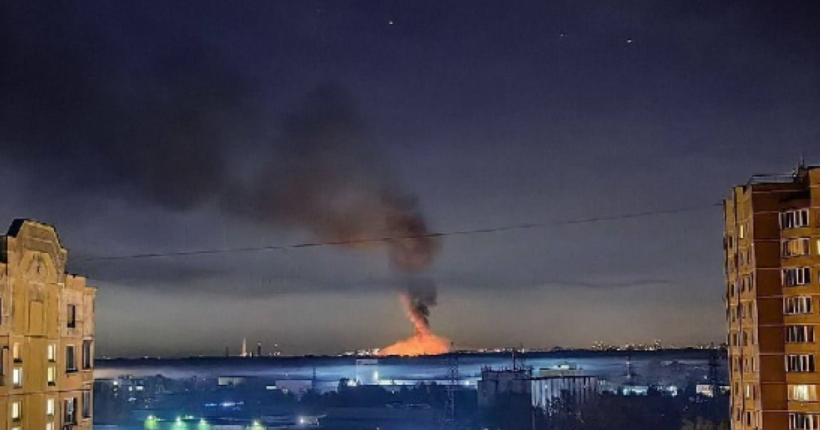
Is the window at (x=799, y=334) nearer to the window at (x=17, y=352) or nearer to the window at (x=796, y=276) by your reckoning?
the window at (x=796, y=276)

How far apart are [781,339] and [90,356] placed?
2636 cm

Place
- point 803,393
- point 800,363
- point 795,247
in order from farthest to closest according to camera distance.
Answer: point 795,247 → point 800,363 → point 803,393

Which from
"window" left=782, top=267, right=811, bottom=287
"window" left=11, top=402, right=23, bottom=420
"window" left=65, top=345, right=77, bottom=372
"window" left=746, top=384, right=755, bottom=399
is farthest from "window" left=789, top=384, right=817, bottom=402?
"window" left=11, top=402, right=23, bottom=420

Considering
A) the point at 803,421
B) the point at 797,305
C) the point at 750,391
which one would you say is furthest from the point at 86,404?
the point at 797,305

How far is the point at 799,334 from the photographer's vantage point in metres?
34.5

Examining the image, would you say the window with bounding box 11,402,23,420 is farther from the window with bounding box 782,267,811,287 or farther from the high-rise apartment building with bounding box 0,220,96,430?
the window with bounding box 782,267,811,287

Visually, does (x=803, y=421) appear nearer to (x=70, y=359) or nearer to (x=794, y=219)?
(x=794, y=219)

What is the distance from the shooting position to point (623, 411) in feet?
312

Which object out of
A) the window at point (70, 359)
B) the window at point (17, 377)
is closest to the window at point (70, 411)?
the window at point (70, 359)

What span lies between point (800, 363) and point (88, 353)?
88.0 feet

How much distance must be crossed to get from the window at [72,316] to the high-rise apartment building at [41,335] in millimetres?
37

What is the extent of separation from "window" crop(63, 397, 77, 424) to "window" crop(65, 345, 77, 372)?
1.11 m

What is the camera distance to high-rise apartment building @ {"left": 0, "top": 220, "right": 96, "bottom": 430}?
101 ft

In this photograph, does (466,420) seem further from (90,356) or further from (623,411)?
(90,356)
